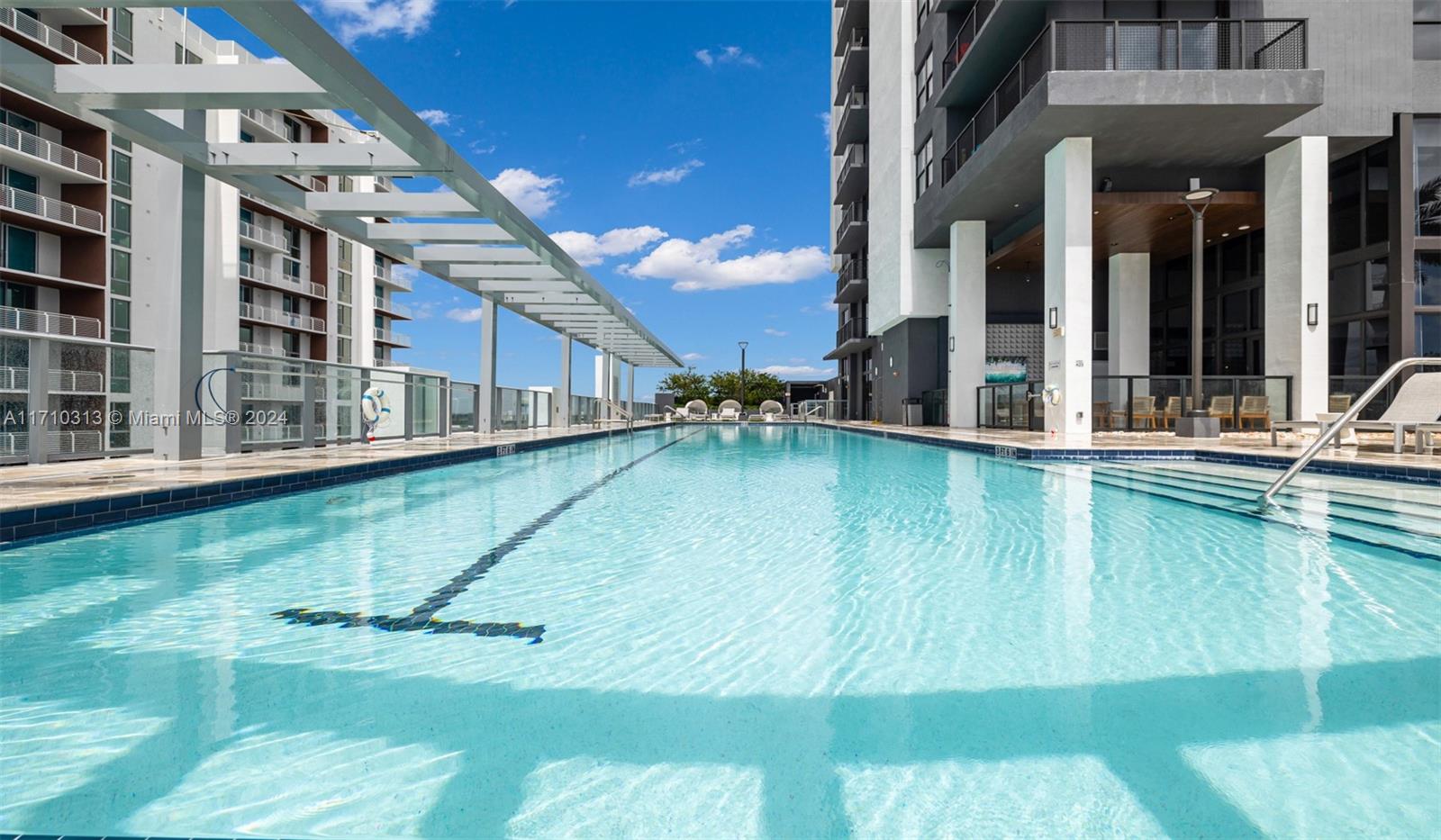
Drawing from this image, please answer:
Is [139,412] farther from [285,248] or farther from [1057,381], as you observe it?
[285,248]

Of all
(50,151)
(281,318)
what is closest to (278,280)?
(281,318)

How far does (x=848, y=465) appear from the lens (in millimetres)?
9719

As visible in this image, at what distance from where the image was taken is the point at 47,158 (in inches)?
803

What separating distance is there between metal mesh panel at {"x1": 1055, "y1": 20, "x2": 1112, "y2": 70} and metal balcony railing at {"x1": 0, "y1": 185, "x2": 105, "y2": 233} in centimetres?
2593

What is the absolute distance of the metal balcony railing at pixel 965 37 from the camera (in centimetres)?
1390

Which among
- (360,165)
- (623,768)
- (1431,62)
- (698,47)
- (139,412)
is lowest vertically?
(623,768)

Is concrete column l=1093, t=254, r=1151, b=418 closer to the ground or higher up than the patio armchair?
higher up

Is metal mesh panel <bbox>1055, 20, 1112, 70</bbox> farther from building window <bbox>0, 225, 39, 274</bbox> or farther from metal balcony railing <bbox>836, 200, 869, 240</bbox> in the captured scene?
building window <bbox>0, 225, 39, 274</bbox>

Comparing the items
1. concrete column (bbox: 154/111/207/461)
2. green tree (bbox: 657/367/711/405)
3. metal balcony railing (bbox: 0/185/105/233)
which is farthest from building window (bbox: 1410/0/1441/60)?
green tree (bbox: 657/367/711/405)

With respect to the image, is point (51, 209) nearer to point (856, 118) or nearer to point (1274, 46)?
point (856, 118)

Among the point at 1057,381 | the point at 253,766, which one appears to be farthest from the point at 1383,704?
the point at 1057,381

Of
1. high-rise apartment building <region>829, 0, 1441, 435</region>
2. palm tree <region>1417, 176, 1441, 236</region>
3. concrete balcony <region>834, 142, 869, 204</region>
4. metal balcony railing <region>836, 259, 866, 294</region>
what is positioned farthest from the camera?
metal balcony railing <region>836, 259, 866, 294</region>

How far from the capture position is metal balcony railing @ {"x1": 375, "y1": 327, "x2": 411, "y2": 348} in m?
41.8

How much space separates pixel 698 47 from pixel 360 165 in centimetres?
3918
